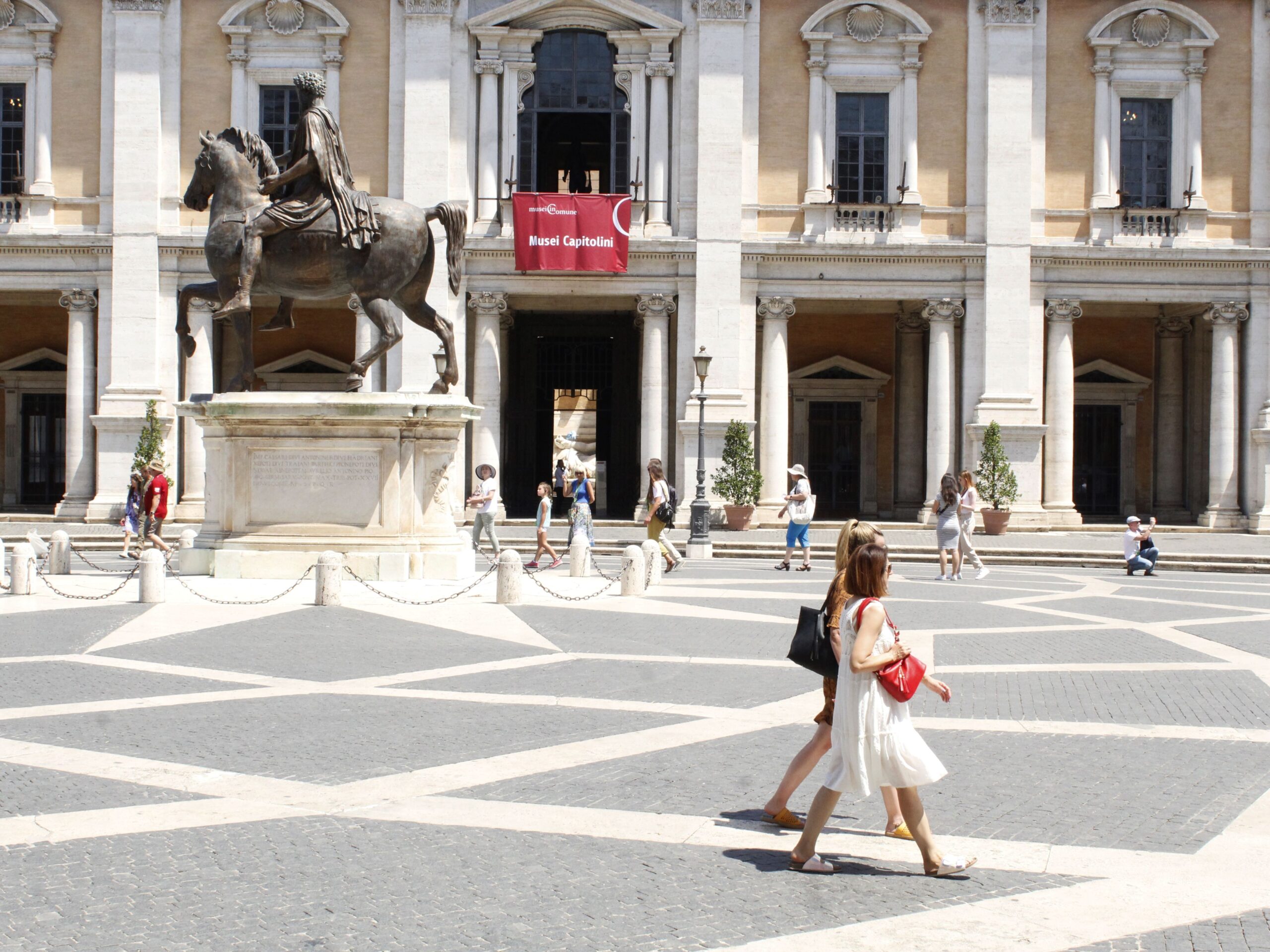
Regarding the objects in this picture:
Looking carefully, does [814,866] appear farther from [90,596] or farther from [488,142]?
[488,142]

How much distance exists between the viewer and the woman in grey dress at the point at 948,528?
2109cm

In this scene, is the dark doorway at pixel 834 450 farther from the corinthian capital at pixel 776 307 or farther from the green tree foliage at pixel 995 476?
the green tree foliage at pixel 995 476

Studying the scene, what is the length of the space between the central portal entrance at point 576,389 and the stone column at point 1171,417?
544 inches

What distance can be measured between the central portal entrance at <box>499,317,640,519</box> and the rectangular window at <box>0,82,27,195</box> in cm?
1267

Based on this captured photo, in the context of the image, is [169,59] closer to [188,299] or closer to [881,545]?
[188,299]

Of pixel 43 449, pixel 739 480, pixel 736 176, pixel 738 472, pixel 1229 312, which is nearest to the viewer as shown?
pixel 739 480

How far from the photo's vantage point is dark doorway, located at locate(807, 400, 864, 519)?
37344mm

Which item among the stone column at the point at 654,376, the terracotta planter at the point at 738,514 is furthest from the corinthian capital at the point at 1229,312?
the stone column at the point at 654,376

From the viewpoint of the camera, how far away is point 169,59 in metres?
32.3

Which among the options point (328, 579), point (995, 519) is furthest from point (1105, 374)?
point (328, 579)

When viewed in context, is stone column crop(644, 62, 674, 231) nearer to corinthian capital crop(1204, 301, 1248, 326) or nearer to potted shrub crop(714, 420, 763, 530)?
potted shrub crop(714, 420, 763, 530)

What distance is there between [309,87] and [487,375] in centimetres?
1648

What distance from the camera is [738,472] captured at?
103 feet

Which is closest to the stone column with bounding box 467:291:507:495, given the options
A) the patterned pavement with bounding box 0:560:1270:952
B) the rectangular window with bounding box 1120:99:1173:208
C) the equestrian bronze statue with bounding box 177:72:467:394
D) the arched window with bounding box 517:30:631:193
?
the arched window with bounding box 517:30:631:193
